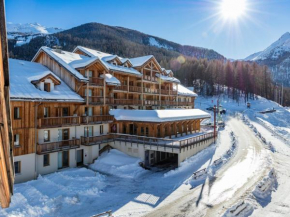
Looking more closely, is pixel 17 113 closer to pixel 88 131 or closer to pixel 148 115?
pixel 88 131

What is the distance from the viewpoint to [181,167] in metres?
26.0

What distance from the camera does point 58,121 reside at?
24.1 metres

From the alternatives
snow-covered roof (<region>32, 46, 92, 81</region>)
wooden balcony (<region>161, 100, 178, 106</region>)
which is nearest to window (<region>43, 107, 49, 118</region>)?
snow-covered roof (<region>32, 46, 92, 81</region>)

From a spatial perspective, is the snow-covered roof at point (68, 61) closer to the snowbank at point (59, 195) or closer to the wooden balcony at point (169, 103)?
the snowbank at point (59, 195)

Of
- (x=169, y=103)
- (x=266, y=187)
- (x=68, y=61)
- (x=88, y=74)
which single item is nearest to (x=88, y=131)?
(x=88, y=74)

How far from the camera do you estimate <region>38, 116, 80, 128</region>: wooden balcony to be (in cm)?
2262

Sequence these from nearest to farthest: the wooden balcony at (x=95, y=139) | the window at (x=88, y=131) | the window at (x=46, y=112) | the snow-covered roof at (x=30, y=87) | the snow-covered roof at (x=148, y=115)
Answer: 1. the snow-covered roof at (x=30, y=87)
2. the window at (x=46, y=112)
3. the wooden balcony at (x=95, y=139)
4. the window at (x=88, y=131)
5. the snow-covered roof at (x=148, y=115)

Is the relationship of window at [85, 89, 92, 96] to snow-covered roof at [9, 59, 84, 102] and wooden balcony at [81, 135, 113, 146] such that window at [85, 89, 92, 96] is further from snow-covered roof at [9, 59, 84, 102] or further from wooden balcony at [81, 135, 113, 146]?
wooden balcony at [81, 135, 113, 146]

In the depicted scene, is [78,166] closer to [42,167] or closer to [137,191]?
[42,167]

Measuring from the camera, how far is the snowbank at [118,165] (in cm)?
2489

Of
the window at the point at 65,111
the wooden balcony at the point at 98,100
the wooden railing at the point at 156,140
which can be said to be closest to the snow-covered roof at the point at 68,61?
the wooden balcony at the point at 98,100

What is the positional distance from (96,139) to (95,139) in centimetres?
17

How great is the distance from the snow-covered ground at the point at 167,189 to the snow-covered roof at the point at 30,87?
7.78m

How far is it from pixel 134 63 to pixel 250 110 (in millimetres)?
50833
